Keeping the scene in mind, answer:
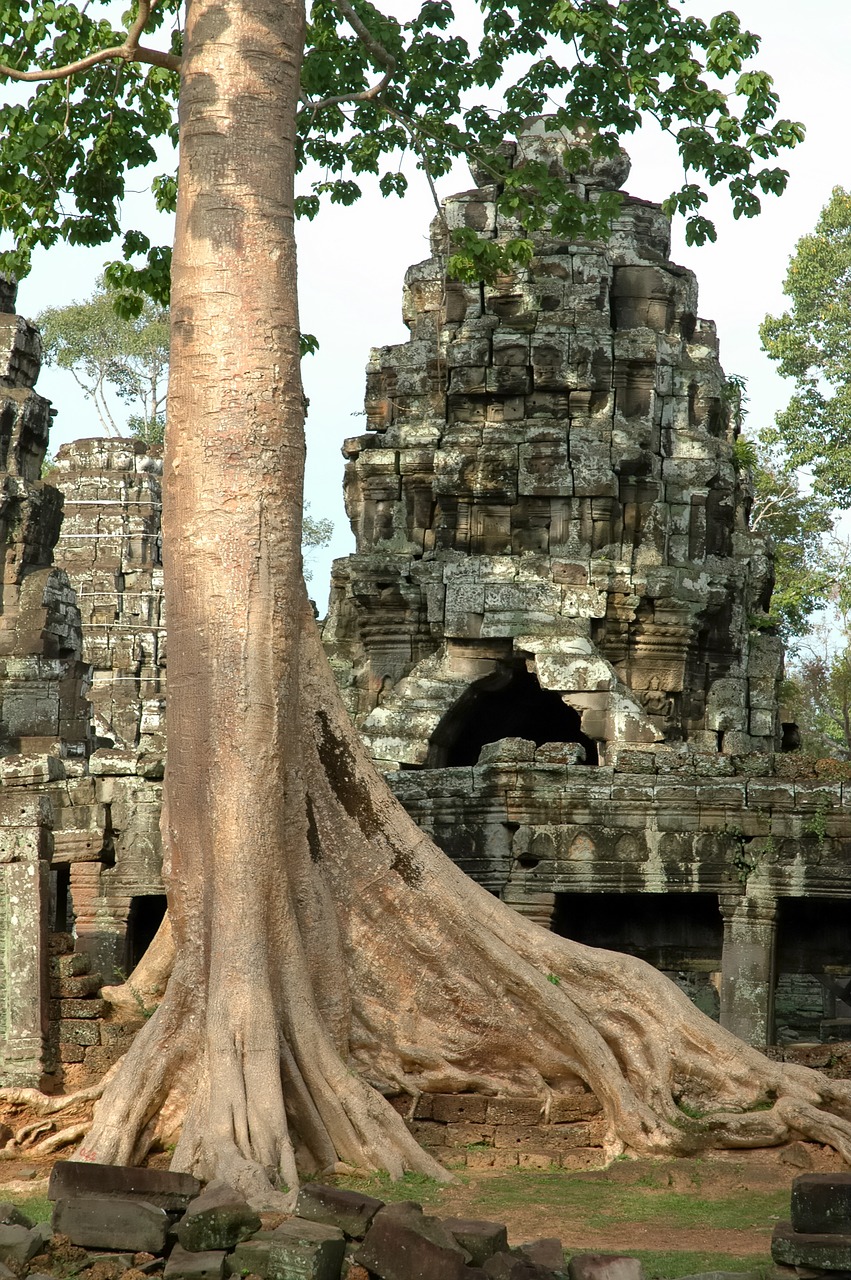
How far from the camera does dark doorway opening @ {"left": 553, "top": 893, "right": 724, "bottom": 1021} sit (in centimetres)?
1119

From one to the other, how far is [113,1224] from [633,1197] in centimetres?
205

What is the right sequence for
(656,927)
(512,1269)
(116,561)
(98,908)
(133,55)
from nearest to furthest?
(512,1269) → (133,55) → (656,927) → (98,908) → (116,561)

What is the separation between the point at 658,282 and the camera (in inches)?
667

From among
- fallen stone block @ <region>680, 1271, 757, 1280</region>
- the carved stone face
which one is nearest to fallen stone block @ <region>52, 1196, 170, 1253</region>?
fallen stone block @ <region>680, 1271, 757, 1280</region>

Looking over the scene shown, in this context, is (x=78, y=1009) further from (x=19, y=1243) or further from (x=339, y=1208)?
(x=339, y=1208)

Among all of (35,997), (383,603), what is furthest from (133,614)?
(35,997)

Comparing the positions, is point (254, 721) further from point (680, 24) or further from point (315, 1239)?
point (680, 24)

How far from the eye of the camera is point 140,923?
1172cm

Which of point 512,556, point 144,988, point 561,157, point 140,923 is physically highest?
point 561,157

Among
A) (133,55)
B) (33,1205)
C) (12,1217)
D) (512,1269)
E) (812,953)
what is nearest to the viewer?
(512,1269)

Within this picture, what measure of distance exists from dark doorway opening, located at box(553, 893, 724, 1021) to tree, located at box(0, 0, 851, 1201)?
11.1 feet

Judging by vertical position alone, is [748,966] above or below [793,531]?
below

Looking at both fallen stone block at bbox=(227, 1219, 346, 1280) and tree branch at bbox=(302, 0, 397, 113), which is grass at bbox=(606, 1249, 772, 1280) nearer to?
fallen stone block at bbox=(227, 1219, 346, 1280)

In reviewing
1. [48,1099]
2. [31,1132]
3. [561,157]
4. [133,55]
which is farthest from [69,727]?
[31,1132]
